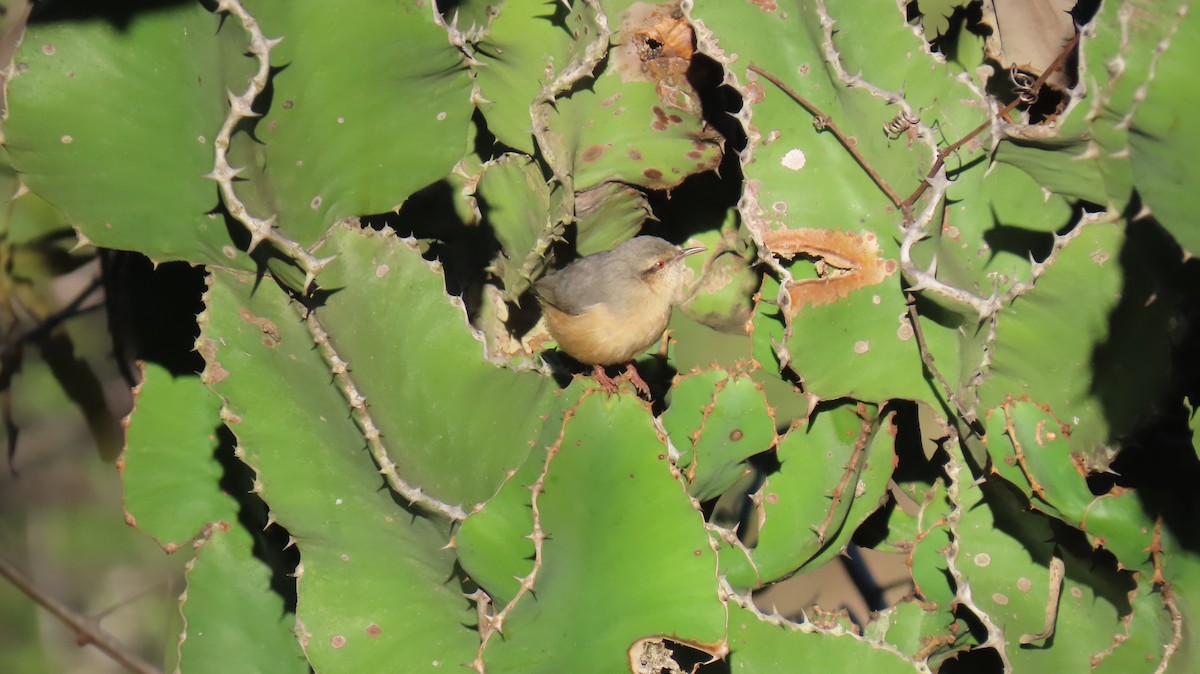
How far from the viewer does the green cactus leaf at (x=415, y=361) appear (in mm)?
1534

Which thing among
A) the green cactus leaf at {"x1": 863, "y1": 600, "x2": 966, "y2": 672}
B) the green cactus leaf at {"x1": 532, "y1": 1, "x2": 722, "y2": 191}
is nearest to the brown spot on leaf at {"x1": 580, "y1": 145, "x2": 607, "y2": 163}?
the green cactus leaf at {"x1": 532, "y1": 1, "x2": 722, "y2": 191}

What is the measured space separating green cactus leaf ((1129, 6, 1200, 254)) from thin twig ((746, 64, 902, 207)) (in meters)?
0.48

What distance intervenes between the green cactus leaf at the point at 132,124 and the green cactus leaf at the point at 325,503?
0.38 feet

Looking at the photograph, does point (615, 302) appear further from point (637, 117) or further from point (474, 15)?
point (474, 15)

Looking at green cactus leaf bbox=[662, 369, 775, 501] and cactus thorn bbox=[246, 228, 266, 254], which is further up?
cactus thorn bbox=[246, 228, 266, 254]

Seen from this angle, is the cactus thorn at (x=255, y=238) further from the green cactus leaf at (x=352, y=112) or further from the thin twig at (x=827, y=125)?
the thin twig at (x=827, y=125)

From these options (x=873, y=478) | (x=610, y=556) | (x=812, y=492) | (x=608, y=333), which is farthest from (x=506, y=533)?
(x=608, y=333)

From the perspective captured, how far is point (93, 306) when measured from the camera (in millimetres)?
1795

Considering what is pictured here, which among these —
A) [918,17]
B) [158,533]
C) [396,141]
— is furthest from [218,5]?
[918,17]

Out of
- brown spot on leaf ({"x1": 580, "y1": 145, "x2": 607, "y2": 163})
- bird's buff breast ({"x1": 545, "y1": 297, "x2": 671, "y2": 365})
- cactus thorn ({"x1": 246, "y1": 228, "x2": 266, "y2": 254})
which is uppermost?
cactus thorn ({"x1": 246, "y1": 228, "x2": 266, "y2": 254})

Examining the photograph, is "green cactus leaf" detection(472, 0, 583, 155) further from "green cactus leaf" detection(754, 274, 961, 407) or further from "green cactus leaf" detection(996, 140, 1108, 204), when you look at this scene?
"green cactus leaf" detection(996, 140, 1108, 204)

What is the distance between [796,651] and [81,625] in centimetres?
119

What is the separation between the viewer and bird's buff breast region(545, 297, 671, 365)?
2223mm

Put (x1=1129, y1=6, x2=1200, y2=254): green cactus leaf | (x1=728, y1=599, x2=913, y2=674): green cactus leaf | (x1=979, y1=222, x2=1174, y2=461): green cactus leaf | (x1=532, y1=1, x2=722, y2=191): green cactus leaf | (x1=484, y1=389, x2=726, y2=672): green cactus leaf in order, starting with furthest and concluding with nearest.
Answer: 1. (x1=532, y1=1, x2=722, y2=191): green cactus leaf
2. (x1=728, y1=599, x2=913, y2=674): green cactus leaf
3. (x1=979, y1=222, x2=1174, y2=461): green cactus leaf
4. (x1=484, y1=389, x2=726, y2=672): green cactus leaf
5. (x1=1129, y1=6, x2=1200, y2=254): green cactus leaf
